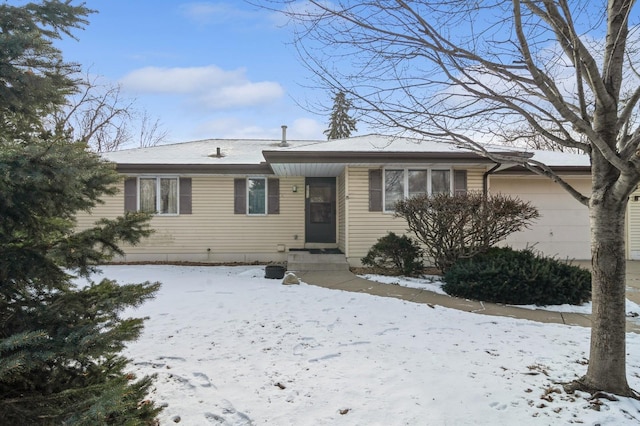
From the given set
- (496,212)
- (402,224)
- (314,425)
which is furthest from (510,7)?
(402,224)

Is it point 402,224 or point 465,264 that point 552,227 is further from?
point 465,264

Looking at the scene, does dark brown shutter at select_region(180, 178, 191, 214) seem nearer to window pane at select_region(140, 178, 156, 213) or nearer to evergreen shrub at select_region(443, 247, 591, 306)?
window pane at select_region(140, 178, 156, 213)

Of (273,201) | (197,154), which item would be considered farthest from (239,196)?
(197,154)

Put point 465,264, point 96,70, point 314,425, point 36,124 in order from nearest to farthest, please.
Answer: point 36,124 → point 314,425 → point 465,264 → point 96,70

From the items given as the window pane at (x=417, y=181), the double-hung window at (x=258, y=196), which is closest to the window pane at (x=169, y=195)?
the double-hung window at (x=258, y=196)

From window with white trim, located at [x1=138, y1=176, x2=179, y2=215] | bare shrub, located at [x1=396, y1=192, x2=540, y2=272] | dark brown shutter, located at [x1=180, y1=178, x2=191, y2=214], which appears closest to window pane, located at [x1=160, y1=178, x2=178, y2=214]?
window with white trim, located at [x1=138, y1=176, x2=179, y2=215]

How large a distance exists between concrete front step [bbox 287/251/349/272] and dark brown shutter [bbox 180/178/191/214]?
370cm

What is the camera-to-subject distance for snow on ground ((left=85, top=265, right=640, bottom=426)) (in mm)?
2752

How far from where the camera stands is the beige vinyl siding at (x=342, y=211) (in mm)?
10148

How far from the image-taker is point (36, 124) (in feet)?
7.49

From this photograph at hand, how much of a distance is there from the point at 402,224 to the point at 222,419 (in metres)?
7.92

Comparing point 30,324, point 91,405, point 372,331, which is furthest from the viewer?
point 372,331

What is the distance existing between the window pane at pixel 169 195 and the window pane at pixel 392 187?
6.08 meters

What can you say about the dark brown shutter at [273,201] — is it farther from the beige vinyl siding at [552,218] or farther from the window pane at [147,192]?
the beige vinyl siding at [552,218]
